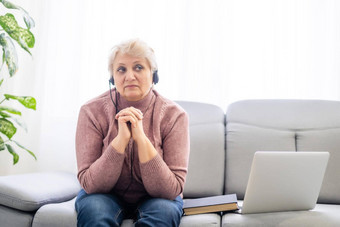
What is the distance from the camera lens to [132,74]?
1.51 meters

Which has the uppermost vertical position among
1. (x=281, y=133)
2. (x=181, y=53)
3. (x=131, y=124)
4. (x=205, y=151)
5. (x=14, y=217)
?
(x=181, y=53)

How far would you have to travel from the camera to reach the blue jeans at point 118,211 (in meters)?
1.28

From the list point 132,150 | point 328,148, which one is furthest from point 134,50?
point 328,148

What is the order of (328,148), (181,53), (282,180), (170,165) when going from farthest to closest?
(181,53) < (328,148) < (170,165) < (282,180)

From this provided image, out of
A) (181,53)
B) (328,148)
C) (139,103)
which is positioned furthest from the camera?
(181,53)

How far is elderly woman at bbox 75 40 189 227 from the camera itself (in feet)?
4.45

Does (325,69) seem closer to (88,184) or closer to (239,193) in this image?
(239,193)

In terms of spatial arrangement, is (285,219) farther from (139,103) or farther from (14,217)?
(14,217)

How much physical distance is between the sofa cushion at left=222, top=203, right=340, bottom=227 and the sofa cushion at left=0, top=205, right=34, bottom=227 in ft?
2.50

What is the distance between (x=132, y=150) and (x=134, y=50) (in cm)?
39

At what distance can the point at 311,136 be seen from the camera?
2.02 metres

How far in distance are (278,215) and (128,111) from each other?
67 centimetres

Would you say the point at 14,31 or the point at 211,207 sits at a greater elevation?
the point at 14,31

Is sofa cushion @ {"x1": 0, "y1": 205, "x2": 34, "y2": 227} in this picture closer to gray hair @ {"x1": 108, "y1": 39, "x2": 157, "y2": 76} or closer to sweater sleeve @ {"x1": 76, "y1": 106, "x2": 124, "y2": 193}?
sweater sleeve @ {"x1": 76, "y1": 106, "x2": 124, "y2": 193}
